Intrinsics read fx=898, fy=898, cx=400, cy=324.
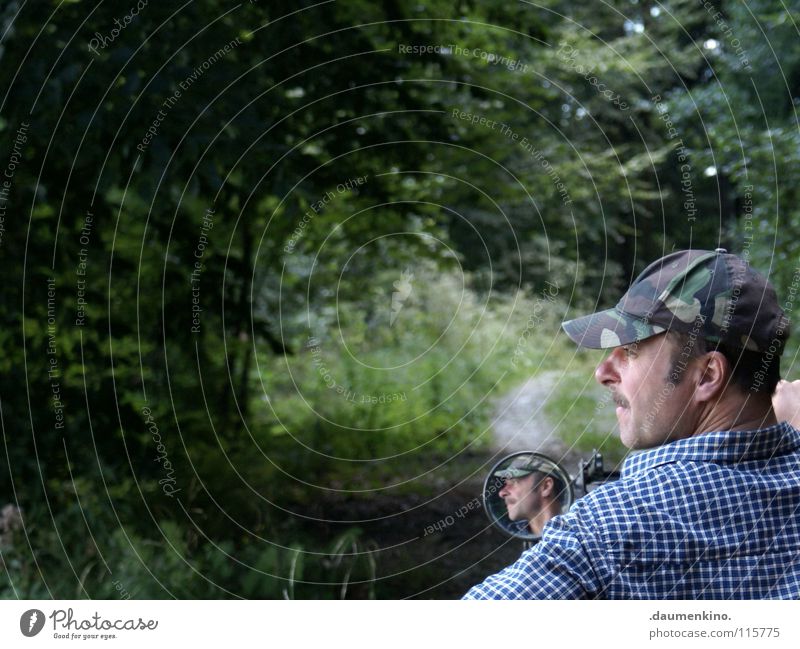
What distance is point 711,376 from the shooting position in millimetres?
1263

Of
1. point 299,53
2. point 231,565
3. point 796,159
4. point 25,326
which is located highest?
point 299,53

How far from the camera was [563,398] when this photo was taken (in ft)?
23.4

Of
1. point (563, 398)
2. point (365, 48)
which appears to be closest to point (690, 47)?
point (563, 398)

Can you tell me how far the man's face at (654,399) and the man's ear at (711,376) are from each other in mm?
17

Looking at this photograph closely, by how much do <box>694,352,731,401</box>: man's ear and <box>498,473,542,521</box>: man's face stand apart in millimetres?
301

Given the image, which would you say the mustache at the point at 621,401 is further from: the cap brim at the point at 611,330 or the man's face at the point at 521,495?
the man's face at the point at 521,495

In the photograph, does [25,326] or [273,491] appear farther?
[273,491]

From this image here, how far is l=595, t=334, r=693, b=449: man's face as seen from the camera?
4.19 feet

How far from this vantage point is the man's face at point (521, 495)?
1419 millimetres

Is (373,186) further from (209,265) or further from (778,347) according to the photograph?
(778,347)

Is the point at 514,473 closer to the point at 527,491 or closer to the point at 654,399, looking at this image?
the point at 527,491

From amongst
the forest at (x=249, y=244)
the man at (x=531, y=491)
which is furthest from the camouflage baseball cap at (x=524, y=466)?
the forest at (x=249, y=244)

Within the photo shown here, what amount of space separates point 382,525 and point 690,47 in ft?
20.0

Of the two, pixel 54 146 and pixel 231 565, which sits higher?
pixel 54 146
